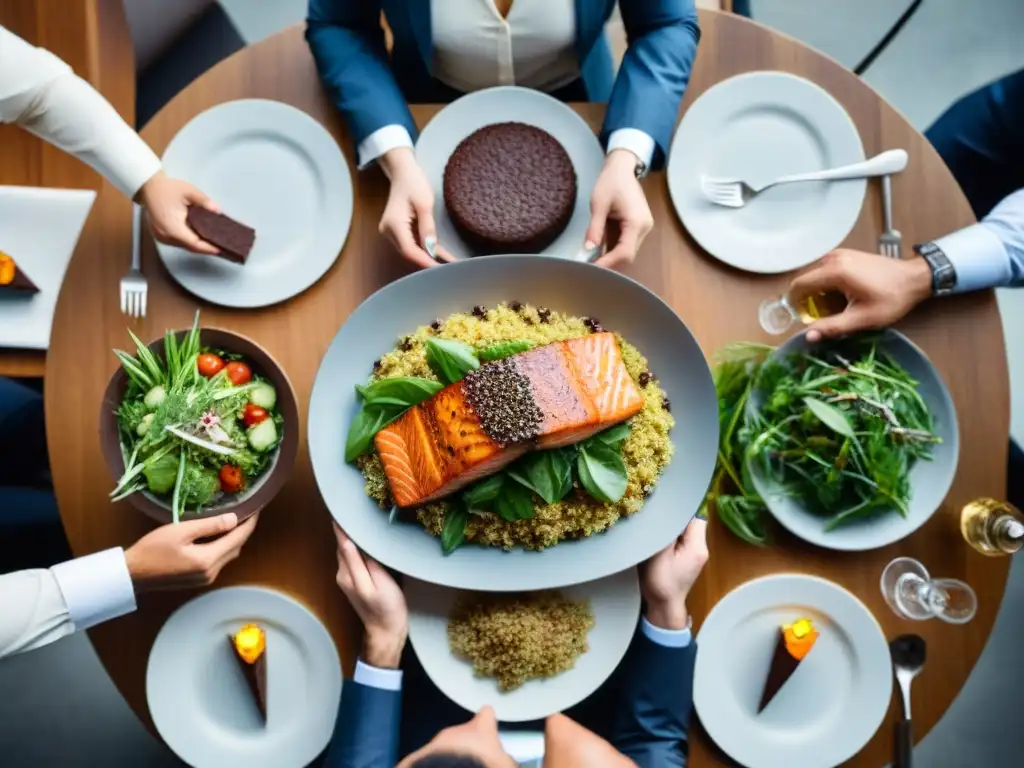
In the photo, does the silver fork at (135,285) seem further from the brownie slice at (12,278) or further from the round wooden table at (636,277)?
the brownie slice at (12,278)

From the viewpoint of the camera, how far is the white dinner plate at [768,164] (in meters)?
1.76

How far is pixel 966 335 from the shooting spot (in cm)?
178

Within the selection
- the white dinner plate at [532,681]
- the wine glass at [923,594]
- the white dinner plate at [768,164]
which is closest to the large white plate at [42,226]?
the white dinner plate at [532,681]

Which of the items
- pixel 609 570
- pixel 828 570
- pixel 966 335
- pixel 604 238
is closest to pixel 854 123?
pixel 966 335

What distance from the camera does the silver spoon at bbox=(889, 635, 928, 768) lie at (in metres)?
1.68

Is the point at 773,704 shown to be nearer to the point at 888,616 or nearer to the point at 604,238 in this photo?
the point at 888,616

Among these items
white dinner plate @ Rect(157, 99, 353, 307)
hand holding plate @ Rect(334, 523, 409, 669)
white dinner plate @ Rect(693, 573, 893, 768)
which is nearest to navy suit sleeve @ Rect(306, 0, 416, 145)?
white dinner plate @ Rect(157, 99, 353, 307)

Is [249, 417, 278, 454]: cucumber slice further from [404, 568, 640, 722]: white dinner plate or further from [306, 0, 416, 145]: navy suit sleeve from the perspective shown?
[306, 0, 416, 145]: navy suit sleeve

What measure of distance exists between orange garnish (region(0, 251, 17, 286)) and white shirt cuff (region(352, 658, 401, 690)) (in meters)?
1.28

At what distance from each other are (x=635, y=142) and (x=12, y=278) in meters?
1.57

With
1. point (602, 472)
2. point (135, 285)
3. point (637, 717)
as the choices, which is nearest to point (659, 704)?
point (637, 717)

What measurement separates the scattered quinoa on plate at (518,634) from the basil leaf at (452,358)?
1.71ft

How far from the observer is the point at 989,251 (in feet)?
5.64

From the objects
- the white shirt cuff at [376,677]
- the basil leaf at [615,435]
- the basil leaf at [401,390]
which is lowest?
the white shirt cuff at [376,677]
